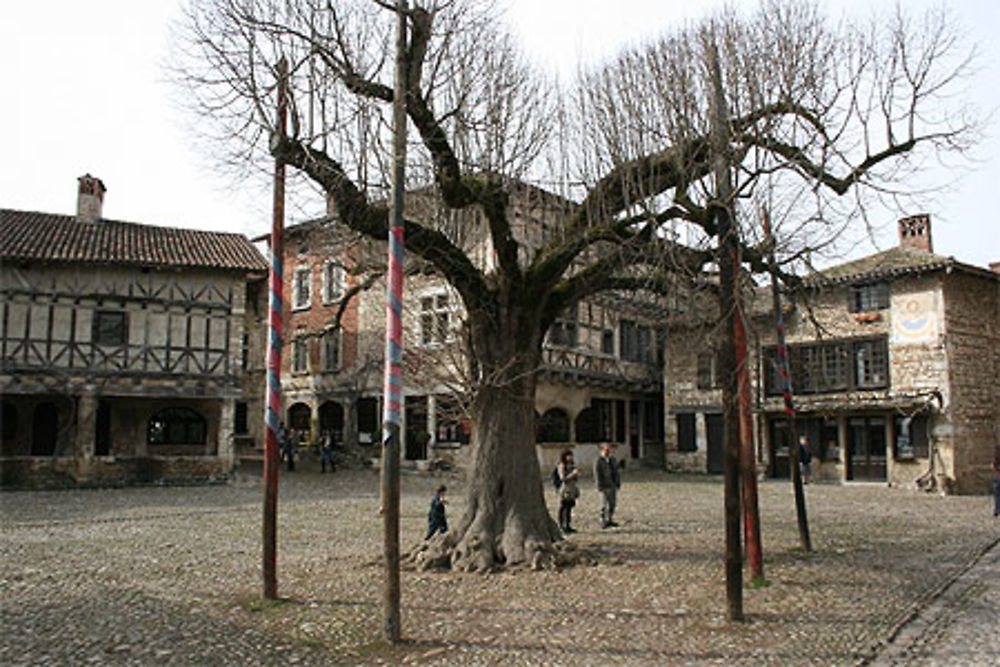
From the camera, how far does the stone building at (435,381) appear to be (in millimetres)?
25984

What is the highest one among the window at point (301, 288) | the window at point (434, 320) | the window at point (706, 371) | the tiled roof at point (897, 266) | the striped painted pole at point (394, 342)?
the window at point (301, 288)

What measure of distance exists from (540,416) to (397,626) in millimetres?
19773

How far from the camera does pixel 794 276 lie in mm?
10203

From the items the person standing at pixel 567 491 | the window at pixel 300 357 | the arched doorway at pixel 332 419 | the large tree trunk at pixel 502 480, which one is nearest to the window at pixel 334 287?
the window at pixel 300 357

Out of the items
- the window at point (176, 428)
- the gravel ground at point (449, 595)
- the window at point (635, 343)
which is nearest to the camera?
the gravel ground at point (449, 595)

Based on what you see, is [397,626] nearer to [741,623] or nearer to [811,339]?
[741,623]

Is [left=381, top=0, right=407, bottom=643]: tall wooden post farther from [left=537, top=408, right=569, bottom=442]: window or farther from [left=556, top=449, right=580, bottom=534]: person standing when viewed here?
[left=537, top=408, right=569, bottom=442]: window

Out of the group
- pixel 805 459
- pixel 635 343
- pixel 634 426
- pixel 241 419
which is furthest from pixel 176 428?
pixel 805 459

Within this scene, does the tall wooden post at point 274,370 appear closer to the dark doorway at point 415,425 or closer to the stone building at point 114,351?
the stone building at point 114,351

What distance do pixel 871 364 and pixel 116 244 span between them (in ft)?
78.1

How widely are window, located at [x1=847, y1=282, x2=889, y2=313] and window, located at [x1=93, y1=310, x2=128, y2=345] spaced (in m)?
22.4

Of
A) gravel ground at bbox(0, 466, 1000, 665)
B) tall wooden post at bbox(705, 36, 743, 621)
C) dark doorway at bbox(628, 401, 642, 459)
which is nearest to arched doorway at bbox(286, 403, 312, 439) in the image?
dark doorway at bbox(628, 401, 642, 459)

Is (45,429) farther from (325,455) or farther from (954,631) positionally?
(954,631)

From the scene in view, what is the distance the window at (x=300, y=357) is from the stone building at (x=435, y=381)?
0.04m
